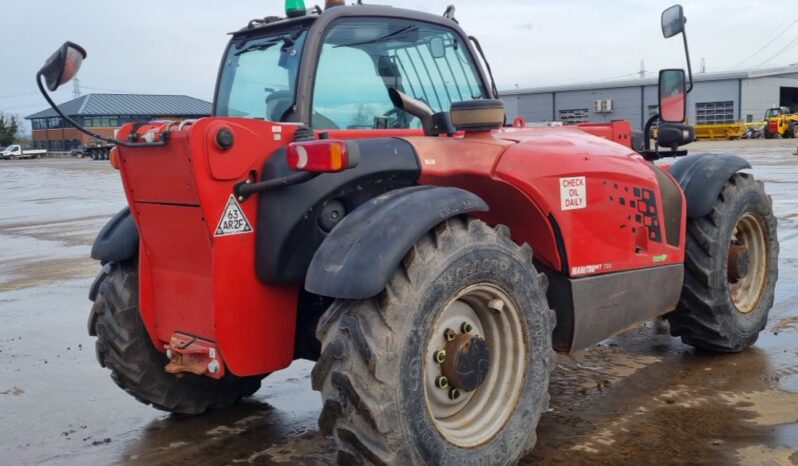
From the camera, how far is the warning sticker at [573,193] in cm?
396

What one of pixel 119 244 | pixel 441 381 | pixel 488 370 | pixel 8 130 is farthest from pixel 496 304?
pixel 8 130

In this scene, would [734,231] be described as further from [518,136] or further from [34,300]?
[34,300]

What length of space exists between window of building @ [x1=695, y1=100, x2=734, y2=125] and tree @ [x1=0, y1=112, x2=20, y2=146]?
6867 cm

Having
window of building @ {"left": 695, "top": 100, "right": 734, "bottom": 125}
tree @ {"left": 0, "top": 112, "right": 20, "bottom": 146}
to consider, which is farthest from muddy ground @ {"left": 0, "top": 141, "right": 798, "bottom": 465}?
tree @ {"left": 0, "top": 112, "right": 20, "bottom": 146}

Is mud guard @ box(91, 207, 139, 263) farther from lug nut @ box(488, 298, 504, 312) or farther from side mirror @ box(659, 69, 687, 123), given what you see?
side mirror @ box(659, 69, 687, 123)

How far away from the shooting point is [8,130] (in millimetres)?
86688

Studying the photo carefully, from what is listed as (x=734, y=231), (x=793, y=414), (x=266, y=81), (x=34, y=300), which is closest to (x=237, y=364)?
(x=266, y=81)

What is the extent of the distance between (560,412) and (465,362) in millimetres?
1250

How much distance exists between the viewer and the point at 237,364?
3.46m

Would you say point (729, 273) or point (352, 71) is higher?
point (352, 71)

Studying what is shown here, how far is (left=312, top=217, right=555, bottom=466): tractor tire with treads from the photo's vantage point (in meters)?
3.01

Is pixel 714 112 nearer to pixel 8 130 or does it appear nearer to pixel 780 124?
pixel 780 124

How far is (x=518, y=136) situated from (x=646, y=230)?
991mm

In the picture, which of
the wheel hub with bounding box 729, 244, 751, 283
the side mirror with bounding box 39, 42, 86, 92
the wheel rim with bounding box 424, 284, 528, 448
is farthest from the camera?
the wheel hub with bounding box 729, 244, 751, 283
